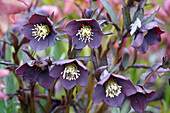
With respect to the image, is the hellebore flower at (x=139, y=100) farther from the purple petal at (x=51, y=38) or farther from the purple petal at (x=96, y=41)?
the purple petal at (x=51, y=38)

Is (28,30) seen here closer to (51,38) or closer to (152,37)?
(51,38)

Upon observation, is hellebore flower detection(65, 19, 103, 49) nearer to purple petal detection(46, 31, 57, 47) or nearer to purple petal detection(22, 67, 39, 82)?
purple petal detection(46, 31, 57, 47)

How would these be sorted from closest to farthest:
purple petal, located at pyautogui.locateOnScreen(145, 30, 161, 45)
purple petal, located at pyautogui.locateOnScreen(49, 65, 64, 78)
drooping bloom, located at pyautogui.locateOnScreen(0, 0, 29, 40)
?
drooping bloom, located at pyautogui.locateOnScreen(0, 0, 29, 40)
purple petal, located at pyautogui.locateOnScreen(49, 65, 64, 78)
purple petal, located at pyautogui.locateOnScreen(145, 30, 161, 45)

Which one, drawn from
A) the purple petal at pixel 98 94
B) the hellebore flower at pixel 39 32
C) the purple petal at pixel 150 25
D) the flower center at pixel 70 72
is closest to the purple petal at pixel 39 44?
the hellebore flower at pixel 39 32

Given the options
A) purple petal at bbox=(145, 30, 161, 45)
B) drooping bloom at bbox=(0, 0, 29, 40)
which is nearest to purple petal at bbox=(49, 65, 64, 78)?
drooping bloom at bbox=(0, 0, 29, 40)

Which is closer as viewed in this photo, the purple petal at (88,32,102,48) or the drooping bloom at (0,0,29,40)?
the drooping bloom at (0,0,29,40)

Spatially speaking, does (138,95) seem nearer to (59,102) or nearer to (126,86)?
(126,86)

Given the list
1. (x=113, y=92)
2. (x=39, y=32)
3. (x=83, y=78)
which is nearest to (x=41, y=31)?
(x=39, y=32)
